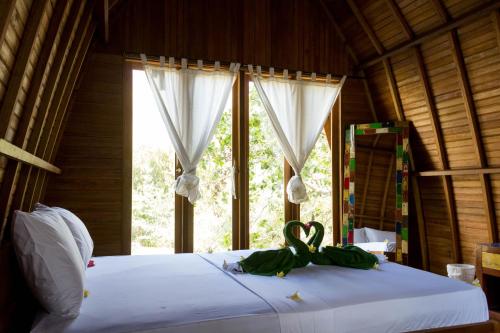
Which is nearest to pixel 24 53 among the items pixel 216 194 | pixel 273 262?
pixel 273 262

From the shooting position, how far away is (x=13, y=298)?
5.58ft

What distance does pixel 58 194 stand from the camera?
12.5 feet

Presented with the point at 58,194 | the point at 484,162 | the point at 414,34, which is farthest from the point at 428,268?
the point at 58,194

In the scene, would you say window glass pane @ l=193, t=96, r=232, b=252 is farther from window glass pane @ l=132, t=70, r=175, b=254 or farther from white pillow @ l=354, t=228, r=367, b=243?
white pillow @ l=354, t=228, r=367, b=243

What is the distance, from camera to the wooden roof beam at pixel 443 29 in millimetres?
3314

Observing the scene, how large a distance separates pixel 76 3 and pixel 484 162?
352 cm

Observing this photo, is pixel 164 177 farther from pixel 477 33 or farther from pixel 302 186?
pixel 477 33

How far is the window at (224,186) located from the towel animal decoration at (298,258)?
1595 mm

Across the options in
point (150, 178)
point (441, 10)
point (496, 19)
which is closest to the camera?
point (496, 19)

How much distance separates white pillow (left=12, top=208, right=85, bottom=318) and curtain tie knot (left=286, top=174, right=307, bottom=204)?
2.92 m

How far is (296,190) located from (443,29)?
200cm

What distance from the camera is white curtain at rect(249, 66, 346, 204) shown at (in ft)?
14.6

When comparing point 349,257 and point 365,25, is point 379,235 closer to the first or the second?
point 349,257

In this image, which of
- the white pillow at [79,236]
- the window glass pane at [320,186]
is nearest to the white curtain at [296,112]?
the window glass pane at [320,186]
